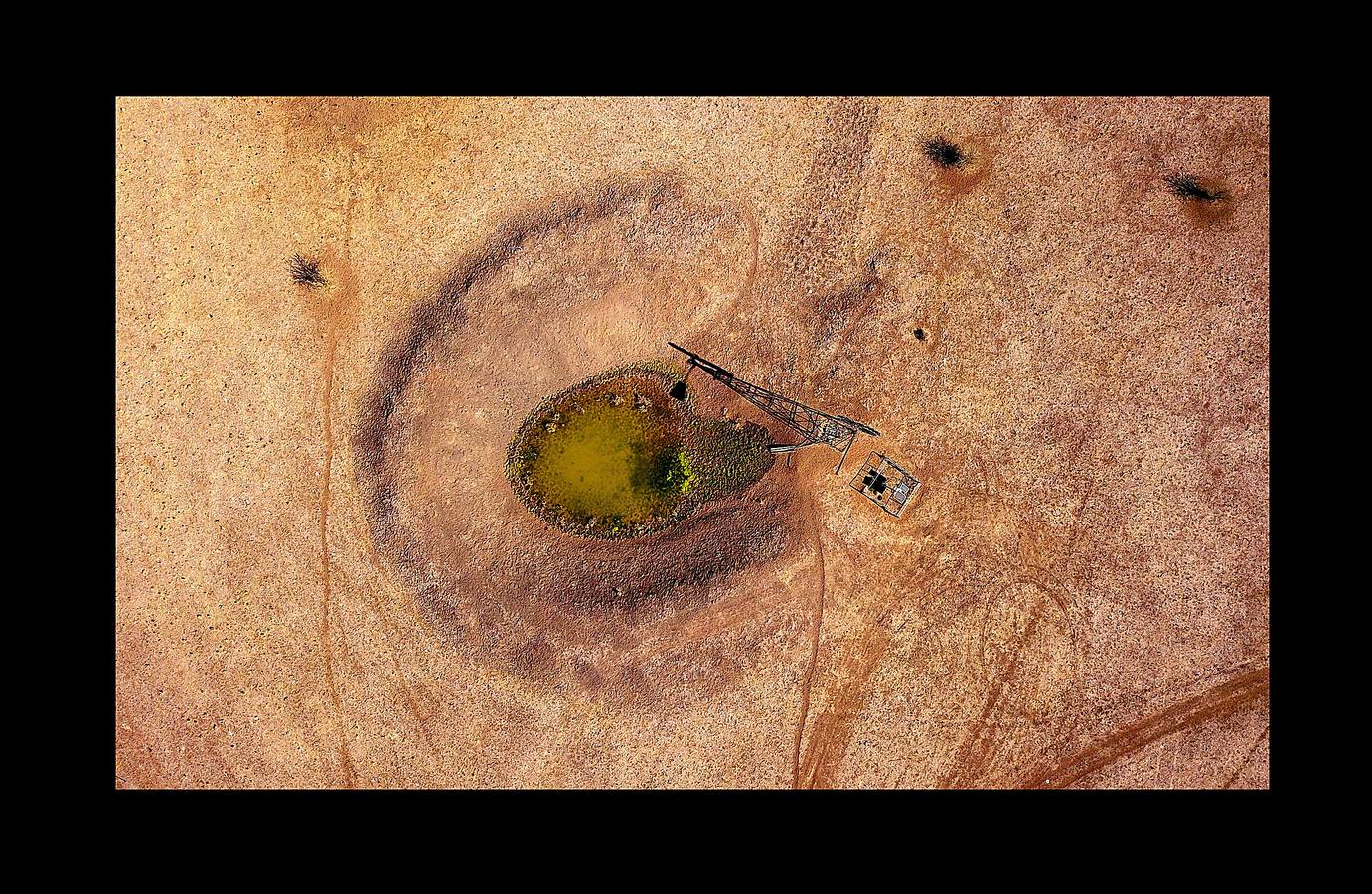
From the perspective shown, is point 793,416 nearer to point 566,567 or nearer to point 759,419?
point 759,419

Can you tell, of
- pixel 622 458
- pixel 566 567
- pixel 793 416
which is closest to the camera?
pixel 793 416

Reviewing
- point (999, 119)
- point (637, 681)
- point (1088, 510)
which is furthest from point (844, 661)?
point (999, 119)

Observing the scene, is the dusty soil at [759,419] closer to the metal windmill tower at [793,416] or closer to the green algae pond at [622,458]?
the metal windmill tower at [793,416]

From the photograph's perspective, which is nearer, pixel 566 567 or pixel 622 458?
pixel 566 567

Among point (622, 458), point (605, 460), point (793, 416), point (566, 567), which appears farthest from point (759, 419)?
point (566, 567)

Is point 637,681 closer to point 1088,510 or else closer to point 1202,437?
point 1088,510

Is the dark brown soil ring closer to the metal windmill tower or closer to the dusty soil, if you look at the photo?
the dusty soil

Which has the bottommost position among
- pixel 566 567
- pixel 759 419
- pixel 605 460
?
pixel 566 567

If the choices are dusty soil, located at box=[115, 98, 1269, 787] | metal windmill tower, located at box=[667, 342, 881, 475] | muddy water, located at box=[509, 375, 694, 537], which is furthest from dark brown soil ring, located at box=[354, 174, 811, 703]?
muddy water, located at box=[509, 375, 694, 537]
